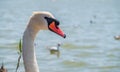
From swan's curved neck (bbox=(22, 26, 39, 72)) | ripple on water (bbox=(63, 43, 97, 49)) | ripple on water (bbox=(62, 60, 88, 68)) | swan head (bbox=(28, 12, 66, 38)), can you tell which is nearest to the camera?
swan's curved neck (bbox=(22, 26, 39, 72))

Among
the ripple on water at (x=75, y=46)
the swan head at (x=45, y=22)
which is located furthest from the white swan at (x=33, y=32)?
the ripple on water at (x=75, y=46)

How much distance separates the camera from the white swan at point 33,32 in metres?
4.46

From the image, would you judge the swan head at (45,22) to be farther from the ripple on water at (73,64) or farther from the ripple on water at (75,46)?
the ripple on water at (75,46)

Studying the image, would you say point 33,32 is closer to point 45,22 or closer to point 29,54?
point 45,22

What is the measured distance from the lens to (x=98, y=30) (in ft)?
99.9

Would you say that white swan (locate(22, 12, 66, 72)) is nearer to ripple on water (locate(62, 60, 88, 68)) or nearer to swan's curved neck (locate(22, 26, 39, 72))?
swan's curved neck (locate(22, 26, 39, 72))

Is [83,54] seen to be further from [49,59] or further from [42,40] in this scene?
[42,40]

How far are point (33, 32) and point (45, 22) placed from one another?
0.18 meters

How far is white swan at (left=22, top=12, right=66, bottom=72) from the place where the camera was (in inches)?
176

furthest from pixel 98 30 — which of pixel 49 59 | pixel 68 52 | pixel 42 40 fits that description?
pixel 49 59

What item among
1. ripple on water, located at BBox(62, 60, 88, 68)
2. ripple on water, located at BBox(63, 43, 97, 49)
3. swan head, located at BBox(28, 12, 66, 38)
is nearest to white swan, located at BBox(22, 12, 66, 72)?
swan head, located at BBox(28, 12, 66, 38)

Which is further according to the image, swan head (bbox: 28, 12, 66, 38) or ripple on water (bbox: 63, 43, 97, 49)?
ripple on water (bbox: 63, 43, 97, 49)

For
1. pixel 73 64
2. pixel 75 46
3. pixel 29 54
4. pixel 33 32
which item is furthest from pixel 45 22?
pixel 75 46

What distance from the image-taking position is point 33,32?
4629 millimetres
